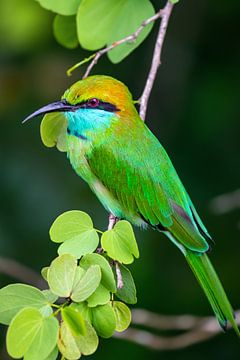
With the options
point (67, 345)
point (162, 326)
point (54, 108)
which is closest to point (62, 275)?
point (67, 345)

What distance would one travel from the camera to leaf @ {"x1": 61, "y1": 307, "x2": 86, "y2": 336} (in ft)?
6.29

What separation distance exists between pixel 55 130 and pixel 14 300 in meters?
0.82

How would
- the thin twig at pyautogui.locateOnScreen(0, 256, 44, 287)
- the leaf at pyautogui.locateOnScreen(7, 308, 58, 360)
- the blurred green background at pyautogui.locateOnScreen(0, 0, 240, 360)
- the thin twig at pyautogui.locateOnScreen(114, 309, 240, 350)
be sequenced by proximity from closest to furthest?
the leaf at pyautogui.locateOnScreen(7, 308, 58, 360) → the thin twig at pyautogui.locateOnScreen(114, 309, 240, 350) → the thin twig at pyautogui.locateOnScreen(0, 256, 44, 287) → the blurred green background at pyautogui.locateOnScreen(0, 0, 240, 360)

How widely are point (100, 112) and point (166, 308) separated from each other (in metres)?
1.62

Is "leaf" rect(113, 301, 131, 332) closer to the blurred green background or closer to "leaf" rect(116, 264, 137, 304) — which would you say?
"leaf" rect(116, 264, 137, 304)

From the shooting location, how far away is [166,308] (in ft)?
13.5

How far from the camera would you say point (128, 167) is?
9.04 ft

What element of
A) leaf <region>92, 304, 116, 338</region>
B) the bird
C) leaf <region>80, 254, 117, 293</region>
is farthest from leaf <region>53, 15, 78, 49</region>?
leaf <region>92, 304, 116, 338</region>

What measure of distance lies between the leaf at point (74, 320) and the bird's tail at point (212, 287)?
0.71m

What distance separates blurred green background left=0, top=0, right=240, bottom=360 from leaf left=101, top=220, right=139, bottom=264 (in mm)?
1948

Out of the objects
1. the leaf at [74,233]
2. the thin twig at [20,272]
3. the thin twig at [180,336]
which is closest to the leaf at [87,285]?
the leaf at [74,233]

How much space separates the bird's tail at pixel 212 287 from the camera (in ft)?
8.36

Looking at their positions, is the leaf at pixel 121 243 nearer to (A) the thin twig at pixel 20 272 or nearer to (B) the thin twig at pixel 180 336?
(B) the thin twig at pixel 180 336

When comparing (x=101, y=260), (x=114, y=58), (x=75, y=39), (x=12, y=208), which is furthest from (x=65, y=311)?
(x=12, y=208)
